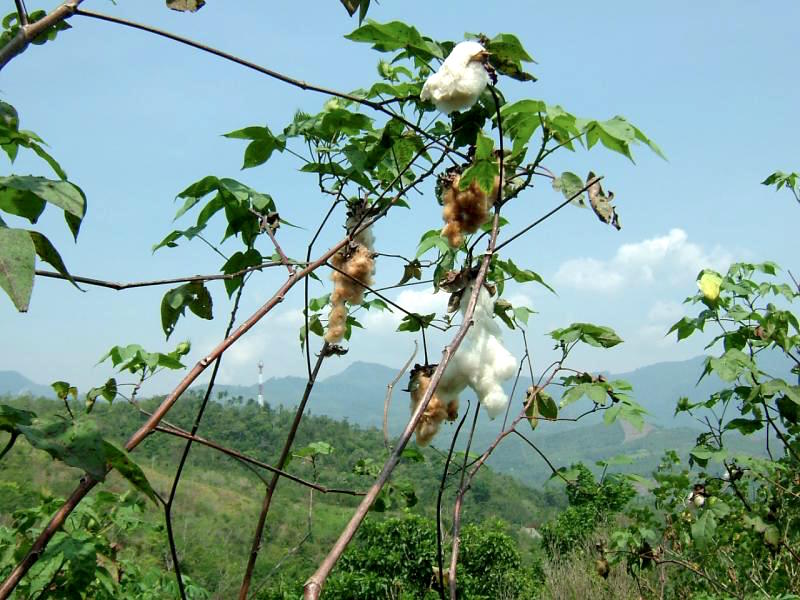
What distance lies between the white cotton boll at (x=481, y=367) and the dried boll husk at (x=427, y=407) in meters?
0.02

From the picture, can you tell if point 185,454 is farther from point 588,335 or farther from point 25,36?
point 588,335

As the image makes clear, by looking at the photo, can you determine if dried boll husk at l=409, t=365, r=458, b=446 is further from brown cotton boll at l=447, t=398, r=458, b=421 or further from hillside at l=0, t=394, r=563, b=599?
hillside at l=0, t=394, r=563, b=599

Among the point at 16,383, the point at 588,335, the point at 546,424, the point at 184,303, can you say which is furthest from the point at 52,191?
the point at 16,383

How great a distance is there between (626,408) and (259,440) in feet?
73.1

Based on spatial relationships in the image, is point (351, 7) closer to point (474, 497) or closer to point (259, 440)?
point (259, 440)

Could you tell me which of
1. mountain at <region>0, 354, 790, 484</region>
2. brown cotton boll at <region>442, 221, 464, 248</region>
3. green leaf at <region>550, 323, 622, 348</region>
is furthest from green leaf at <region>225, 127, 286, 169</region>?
mountain at <region>0, 354, 790, 484</region>

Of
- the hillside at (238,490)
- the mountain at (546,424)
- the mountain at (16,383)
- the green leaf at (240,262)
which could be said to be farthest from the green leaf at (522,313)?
the mountain at (16,383)

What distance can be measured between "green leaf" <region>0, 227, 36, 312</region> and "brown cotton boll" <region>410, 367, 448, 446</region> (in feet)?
1.63

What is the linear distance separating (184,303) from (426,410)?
14.9 inches

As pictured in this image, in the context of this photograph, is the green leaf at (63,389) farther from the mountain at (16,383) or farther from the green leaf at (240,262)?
the mountain at (16,383)

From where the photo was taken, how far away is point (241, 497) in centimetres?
2150

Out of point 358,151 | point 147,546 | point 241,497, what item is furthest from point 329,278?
point 241,497

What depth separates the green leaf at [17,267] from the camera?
0.43 m

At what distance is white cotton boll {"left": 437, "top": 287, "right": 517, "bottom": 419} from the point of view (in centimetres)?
83
